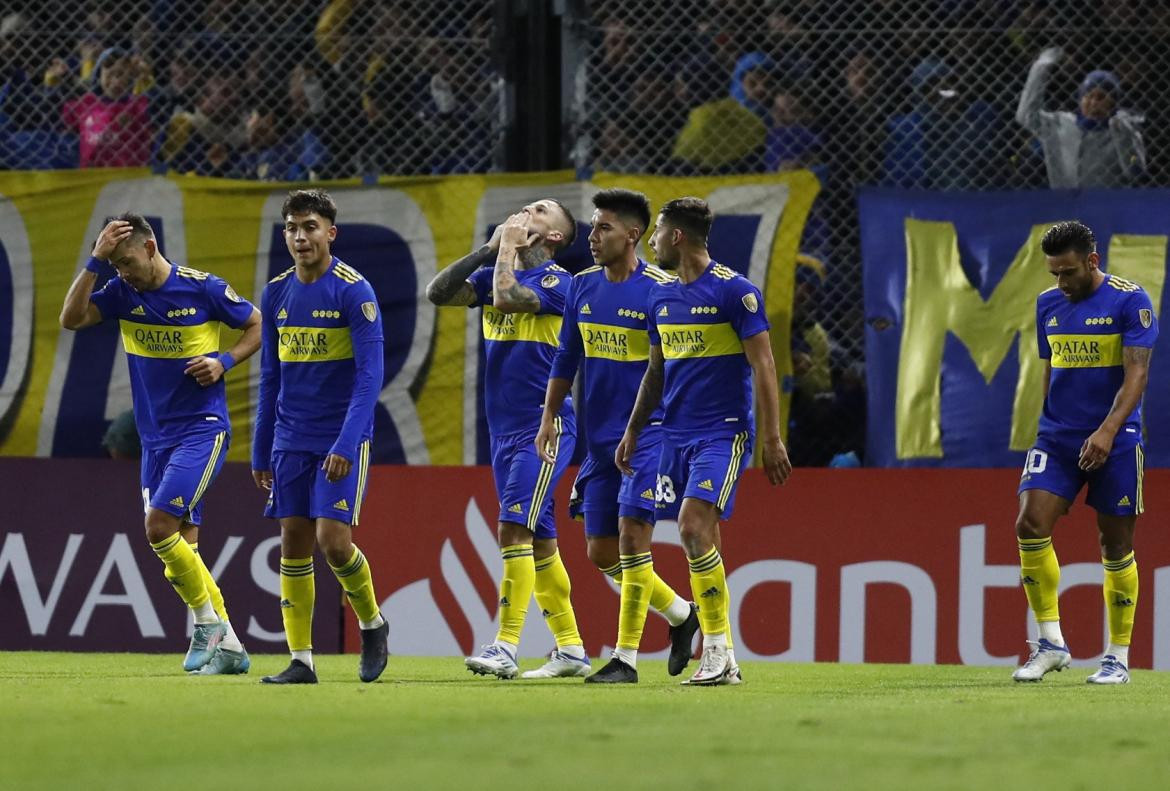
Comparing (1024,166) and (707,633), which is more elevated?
(1024,166)

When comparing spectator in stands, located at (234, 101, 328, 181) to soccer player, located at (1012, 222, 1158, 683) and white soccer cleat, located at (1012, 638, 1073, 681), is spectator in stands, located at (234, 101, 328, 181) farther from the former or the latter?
white soccer cleat, located at (1012, 638, 1073, 681)

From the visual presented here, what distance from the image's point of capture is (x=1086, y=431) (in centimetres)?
895

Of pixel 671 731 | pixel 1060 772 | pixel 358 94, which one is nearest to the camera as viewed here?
pixel 1060 772

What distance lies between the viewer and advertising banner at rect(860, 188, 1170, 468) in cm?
1116

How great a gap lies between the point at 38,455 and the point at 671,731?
6.96 m

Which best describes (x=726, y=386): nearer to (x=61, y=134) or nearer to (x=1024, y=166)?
(x=1024, y=166)

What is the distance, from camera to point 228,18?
13.0 meters

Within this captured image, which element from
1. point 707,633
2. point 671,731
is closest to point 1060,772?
point 671,731

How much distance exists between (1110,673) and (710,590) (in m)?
2.18

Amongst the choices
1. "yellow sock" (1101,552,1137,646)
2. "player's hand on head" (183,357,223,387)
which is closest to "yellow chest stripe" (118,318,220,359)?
"player's hand on head" (183,357,223,387)

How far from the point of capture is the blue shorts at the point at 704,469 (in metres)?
7.87

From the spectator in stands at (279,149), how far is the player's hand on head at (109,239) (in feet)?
11.7

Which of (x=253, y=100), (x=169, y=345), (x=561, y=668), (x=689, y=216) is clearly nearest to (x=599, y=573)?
(x=561, y=668)

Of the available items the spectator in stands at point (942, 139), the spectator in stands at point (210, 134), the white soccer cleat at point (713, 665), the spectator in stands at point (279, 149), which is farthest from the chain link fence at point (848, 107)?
the white soccer cleat at point (713, 665)
